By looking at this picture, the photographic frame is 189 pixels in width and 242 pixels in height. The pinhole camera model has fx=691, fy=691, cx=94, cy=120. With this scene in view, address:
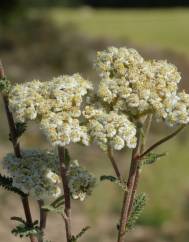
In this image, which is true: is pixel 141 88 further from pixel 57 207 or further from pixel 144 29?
pixel 144 29

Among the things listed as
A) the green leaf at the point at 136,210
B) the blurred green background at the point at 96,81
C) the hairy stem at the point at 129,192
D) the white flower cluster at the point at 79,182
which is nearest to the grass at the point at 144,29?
the blurred green background at the point at 96,81

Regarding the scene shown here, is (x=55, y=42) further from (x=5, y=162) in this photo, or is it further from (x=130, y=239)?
(x=5, y=162)

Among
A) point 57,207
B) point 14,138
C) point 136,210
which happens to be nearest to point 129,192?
point 136,210

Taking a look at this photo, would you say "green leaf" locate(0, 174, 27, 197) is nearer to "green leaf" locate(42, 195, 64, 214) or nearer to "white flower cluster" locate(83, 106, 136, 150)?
"green leaf" locate(42, 195, 64, 214)

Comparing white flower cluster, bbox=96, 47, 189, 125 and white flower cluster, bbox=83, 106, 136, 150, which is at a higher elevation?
white flower cluster, bbox=96, 47, 189, 125

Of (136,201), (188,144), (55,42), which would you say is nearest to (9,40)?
(55,42)

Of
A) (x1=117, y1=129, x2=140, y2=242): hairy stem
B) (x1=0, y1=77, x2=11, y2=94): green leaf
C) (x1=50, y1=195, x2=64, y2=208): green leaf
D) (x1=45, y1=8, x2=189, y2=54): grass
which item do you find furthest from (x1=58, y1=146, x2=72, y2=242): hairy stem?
(x1=45, y1=8, x2=189, y2=54): grass

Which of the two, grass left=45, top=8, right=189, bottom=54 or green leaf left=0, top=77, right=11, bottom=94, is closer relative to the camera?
green leaf left=0, top=77, right=11, bottom=94
